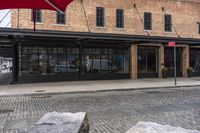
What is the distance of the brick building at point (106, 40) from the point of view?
80.2 feet

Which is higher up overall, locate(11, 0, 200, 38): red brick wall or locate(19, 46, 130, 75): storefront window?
locate(11, 0, 200, 38): red brick wall

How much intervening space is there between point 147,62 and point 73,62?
752 centimetres

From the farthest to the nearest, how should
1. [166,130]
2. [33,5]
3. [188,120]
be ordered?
[188,120]
[33,5]
[166,130]

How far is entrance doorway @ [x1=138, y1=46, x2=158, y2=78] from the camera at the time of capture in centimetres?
2970

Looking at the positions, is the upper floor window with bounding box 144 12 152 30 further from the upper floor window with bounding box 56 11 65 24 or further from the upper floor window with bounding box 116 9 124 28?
the upper floor window with bounding box 56 11 65 24

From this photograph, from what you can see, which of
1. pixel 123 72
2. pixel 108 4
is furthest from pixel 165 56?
pixel 108 4

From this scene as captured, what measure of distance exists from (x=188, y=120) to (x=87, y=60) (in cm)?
1805

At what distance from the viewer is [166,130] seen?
4.50 m

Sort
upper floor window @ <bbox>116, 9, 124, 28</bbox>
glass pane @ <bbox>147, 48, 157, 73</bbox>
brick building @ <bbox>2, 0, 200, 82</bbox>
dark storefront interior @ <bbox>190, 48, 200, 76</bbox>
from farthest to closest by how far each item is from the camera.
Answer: dark storefront interior @ <bbox>190, 48, 200, 76</bbox> → glass pane @ <bbox>147, 48, 157, 73</bbox> → upper floor window @ <bbox>116, 9, 124, 28</bbox> → brick building @ <bbox>2, 0, 200, 82</bbox>

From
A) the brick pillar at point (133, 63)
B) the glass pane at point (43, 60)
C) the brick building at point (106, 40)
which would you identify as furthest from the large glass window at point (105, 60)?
the glass pane at point (43, 60)

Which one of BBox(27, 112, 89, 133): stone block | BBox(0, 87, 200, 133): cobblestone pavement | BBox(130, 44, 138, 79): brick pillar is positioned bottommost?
BBox(0, 87, 200, 133): cobblestone pavement

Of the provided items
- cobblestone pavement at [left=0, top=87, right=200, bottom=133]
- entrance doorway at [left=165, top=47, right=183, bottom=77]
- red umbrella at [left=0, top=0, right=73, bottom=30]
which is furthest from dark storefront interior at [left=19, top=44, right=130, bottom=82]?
red umbrella at [left=0, top=0, right=73, bottom=30]

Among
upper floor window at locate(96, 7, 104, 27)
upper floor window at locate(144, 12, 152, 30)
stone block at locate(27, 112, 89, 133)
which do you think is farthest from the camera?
upper floor window at locate(144, 12, 152, 30)

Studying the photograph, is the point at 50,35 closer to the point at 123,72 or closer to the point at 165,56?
the point at 123,72
